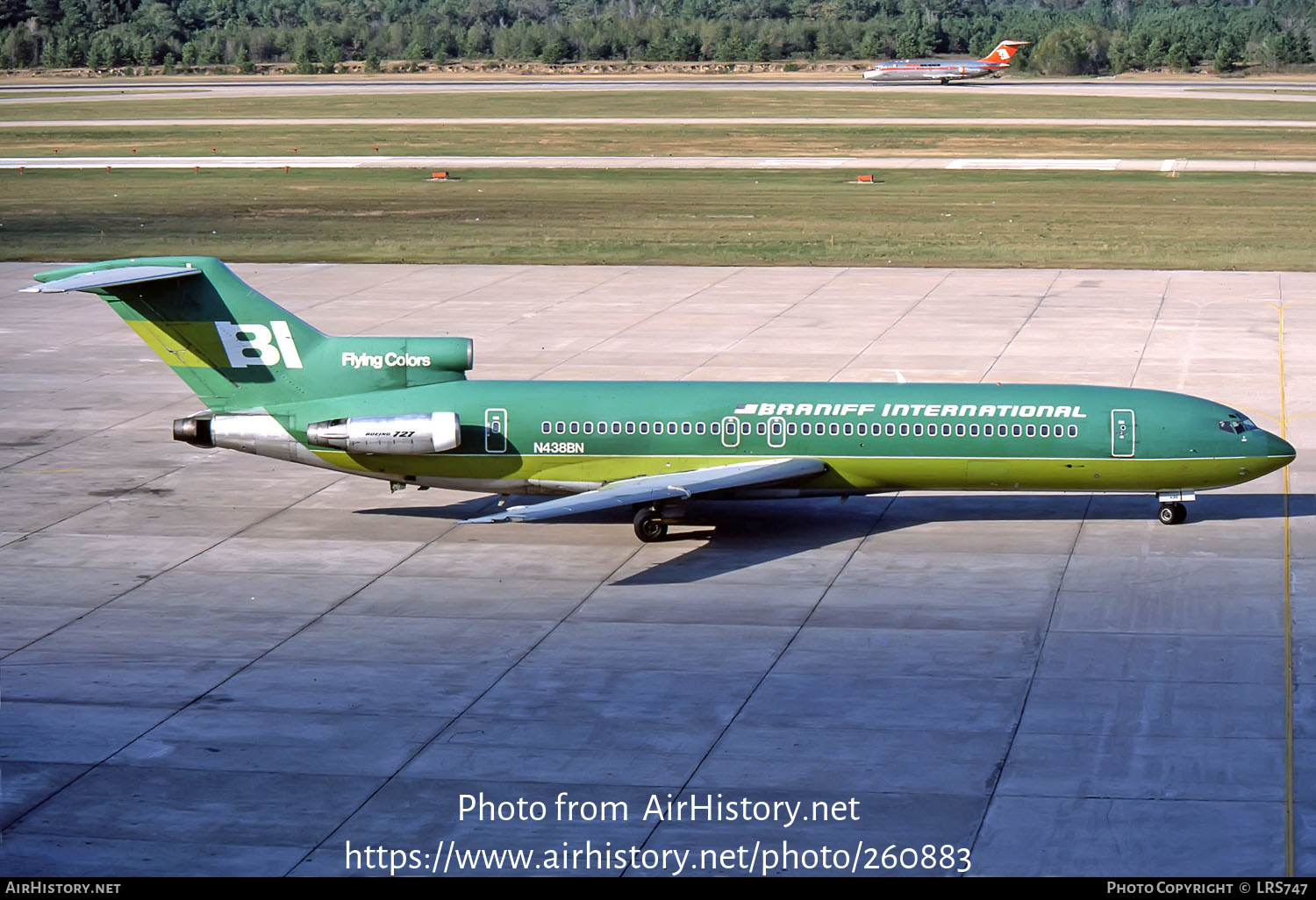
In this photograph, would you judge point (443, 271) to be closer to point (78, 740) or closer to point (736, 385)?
point (736, 385)

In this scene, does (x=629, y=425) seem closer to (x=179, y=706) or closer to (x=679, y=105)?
(x=179, y=706)

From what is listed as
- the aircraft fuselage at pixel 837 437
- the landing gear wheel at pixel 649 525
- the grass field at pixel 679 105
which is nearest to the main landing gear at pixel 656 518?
the landing gear wheel at pixel 649 525

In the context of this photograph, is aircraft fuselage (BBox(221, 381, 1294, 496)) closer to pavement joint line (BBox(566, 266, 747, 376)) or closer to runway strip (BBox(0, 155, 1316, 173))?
pavement joint line (BBox(566, 266, 747, 376))

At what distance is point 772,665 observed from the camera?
26.0m

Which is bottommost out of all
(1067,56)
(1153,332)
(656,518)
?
(656,518)

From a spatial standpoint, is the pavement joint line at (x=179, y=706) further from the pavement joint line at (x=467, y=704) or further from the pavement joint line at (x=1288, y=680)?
the pavement joint line at (x=1288, y=680)

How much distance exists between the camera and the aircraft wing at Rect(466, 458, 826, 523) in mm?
30859

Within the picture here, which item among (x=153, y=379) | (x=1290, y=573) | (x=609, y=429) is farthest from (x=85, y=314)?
(x=1290, y=573)

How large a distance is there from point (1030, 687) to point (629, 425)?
10.8 metres

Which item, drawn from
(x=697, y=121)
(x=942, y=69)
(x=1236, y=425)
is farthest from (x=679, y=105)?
(x=1236, y=425)

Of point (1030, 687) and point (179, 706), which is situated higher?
point (179, 706)

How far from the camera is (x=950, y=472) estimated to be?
32.5 metres

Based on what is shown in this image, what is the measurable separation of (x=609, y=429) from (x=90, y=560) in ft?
34.3

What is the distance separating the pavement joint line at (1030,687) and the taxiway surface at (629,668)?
0.07 meters
